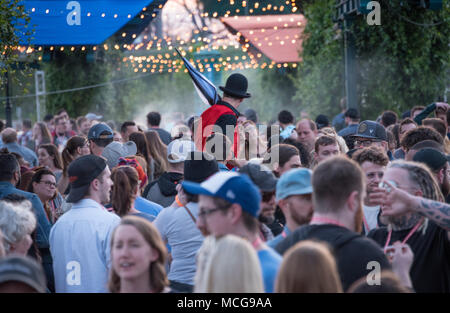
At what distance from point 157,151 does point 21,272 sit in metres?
5.94

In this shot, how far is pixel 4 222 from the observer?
14.7 feet

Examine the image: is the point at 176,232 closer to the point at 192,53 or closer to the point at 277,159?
the point at 277,159

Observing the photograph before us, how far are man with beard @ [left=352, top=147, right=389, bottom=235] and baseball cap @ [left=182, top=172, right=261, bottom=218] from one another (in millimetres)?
1827

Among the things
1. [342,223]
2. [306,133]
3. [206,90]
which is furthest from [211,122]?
[342,223]

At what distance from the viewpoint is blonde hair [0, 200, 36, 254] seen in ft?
14.6

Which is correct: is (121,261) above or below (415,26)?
below

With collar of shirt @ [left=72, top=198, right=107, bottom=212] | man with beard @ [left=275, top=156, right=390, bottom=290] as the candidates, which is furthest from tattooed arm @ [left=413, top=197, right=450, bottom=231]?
collar of shirt @ [left=72, top=198, right=107, bottom=212]

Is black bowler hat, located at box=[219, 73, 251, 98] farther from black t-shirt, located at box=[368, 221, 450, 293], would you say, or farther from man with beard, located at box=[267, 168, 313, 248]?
black t-shirt, located at box=[368, 221, 450, 293]

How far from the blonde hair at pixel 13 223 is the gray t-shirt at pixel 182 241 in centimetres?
97

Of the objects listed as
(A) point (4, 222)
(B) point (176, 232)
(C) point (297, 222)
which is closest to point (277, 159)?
(B) point (176, 232)

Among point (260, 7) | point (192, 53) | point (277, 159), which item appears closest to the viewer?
point (277, 159)

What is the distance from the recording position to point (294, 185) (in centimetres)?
389

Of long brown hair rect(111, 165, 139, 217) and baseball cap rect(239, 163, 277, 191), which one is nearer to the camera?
baseball cap rect(239, 163, 277, 191)

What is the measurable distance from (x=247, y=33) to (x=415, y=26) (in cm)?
454
